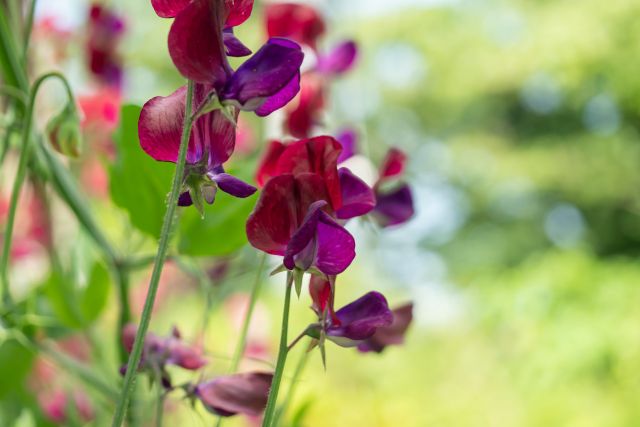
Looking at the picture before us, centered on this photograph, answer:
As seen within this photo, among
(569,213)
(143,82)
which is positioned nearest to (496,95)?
(569,213)

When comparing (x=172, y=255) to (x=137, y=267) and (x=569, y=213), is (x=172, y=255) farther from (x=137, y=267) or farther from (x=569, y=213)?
(x=569, y=213)

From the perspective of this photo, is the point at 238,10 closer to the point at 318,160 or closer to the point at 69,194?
the point at 318,160

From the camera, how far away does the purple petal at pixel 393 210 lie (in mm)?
379

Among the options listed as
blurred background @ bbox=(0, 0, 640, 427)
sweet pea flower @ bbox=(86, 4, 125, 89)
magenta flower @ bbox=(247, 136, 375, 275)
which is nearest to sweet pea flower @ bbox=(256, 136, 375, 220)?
magenta flower @ bbox=(247, 136, 375, 275)

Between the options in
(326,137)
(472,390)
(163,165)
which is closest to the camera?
(326,137)

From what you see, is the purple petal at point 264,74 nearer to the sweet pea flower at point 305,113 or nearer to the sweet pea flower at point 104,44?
the sweet pea flower at point 305,113

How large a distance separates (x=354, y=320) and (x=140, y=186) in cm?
18

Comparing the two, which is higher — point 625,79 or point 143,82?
point 625,79

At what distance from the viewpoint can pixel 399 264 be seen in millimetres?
8641

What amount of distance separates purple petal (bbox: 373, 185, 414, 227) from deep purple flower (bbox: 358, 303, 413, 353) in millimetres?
54

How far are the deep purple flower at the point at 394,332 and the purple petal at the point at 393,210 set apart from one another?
0.05m

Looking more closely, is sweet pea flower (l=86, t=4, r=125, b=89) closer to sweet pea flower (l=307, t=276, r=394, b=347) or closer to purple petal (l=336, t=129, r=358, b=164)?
purple petal (l=336, t=129, r=358, b=164)

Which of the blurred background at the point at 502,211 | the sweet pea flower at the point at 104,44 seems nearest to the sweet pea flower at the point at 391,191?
the sweet pea flower at the point at 104,44

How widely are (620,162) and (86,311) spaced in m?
6.47
